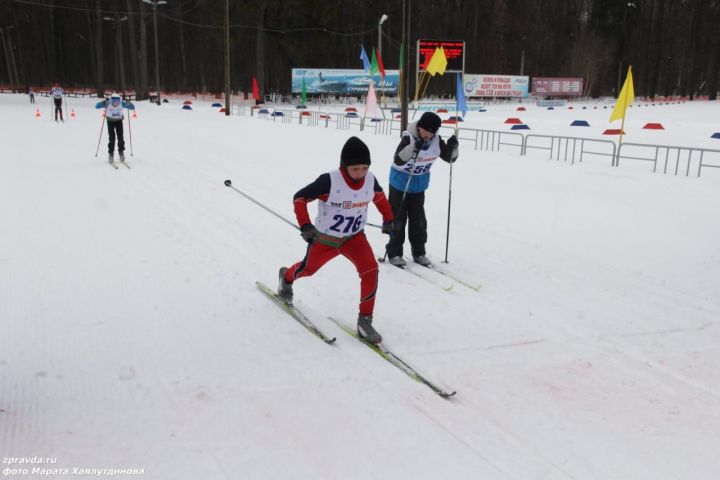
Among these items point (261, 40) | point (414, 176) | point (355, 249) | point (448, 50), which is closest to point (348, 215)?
point (355, 249)

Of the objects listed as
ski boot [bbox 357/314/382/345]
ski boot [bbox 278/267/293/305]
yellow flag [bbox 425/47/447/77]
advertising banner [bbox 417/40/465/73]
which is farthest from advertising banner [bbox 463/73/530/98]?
ski boot [bbox 357/314/382/345]

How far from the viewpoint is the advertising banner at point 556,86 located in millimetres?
53062

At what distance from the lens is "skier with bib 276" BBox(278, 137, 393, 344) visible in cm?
460

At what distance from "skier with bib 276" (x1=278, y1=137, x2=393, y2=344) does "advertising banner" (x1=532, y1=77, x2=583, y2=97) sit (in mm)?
51770

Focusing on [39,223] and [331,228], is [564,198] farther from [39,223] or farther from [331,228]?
[39,223]

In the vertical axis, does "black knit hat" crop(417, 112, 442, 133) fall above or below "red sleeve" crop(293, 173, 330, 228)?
above

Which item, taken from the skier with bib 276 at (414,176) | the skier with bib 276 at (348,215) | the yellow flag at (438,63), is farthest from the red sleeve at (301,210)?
the yellow flag at (438,63)

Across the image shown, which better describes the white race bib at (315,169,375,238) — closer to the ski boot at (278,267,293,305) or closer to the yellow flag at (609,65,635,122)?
the ski boot at (278,267,293,305)

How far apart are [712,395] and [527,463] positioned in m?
1.73

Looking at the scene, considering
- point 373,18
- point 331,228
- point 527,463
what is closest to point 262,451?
point 527,463

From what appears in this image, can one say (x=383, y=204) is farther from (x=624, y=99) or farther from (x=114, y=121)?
(x=624, y=99)

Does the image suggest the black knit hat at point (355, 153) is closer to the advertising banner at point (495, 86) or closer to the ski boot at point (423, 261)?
the ski boot at point (423, 261)

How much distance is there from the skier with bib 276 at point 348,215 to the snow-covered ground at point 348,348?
1.84ft

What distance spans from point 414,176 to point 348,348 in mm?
2614
